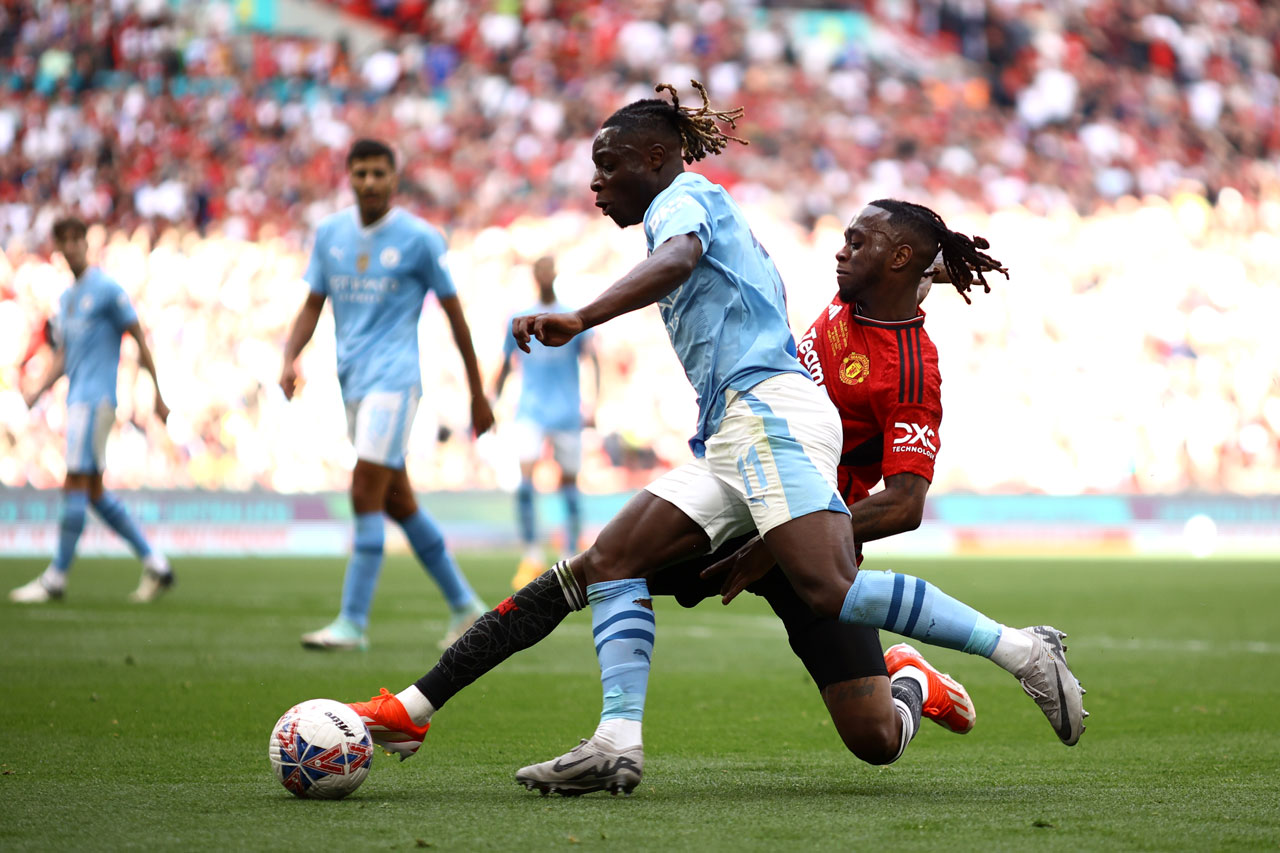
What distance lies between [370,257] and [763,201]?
51.5 ft

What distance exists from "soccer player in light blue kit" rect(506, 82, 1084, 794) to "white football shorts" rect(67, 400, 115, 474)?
7.34 meters

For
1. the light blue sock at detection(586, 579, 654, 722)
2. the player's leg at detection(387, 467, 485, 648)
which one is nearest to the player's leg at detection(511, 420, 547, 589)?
the player's leg at detection(387, 467, 485, 648)

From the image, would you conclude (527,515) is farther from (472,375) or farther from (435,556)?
(472,375)

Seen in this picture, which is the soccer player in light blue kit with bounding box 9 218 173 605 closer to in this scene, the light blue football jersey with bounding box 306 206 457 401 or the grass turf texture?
the grass turf texture

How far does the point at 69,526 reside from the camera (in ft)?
35.1

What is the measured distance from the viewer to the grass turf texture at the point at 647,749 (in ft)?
11.4

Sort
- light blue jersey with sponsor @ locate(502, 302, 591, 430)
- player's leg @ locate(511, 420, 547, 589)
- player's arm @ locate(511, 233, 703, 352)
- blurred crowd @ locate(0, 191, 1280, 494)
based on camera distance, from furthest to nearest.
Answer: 1. blurred crowd @ locate(0, 191, 1280, 494)
2. light blue jersey with sponsor @ locate(502, 302, 591, 430)
3. player's leg @ locate(511, 420, 547, 589)
4. player's arm @ locate(511, 233, 703, 352)

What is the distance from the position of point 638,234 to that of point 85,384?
10951 millimetres

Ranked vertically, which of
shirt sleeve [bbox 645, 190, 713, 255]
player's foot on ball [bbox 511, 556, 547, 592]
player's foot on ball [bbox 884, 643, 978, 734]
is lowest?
player's foot on ball [bbox 511, 556, 547, 592]

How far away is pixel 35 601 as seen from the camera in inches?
420

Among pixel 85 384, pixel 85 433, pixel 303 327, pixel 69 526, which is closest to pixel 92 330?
pixel 85 384

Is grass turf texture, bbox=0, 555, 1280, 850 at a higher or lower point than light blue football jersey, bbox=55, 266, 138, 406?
lower

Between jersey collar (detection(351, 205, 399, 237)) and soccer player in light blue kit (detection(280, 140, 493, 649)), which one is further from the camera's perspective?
jersey collar (detection(351, 205, 399, 237))

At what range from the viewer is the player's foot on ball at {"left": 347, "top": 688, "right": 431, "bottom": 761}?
4.12m
